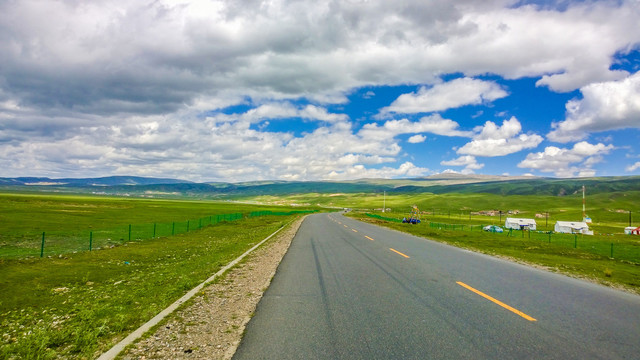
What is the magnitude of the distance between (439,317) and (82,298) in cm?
1000

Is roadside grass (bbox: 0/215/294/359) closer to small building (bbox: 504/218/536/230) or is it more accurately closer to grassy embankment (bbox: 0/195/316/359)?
grassy embankment (bbox: 0/195/316/359)

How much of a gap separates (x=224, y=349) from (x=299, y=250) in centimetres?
1314

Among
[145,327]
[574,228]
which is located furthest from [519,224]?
[145,327]

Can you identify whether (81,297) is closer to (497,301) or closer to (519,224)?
(497,301)

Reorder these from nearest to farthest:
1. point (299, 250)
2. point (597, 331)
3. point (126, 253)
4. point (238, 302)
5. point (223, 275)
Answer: point (597, 331) → point (238, 302) → point (223, 275) → point (299, 250) → point (126, 253)

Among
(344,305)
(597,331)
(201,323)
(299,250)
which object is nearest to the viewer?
(597,331)

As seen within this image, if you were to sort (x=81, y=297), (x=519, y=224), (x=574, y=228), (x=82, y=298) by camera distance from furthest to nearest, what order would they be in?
(x=519, y=224) < (x=574, y=228) < (x=81, y=297) < (x=82, y=298)

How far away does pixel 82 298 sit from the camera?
9.87 meters

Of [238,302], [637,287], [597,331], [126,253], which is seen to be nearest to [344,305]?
[238,302]

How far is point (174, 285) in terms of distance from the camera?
34.8 ft

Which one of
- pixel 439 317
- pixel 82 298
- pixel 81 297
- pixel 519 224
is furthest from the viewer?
pixel 519 224

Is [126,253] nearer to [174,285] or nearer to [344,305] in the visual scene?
[174,285]

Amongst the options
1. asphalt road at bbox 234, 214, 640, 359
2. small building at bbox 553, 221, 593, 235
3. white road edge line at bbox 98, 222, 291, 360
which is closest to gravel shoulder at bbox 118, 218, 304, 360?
→ white road edge line at bbox 98, 222, 291, 360

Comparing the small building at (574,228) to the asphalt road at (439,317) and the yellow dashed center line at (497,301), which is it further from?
the yellow dashed center line at (497,301)
